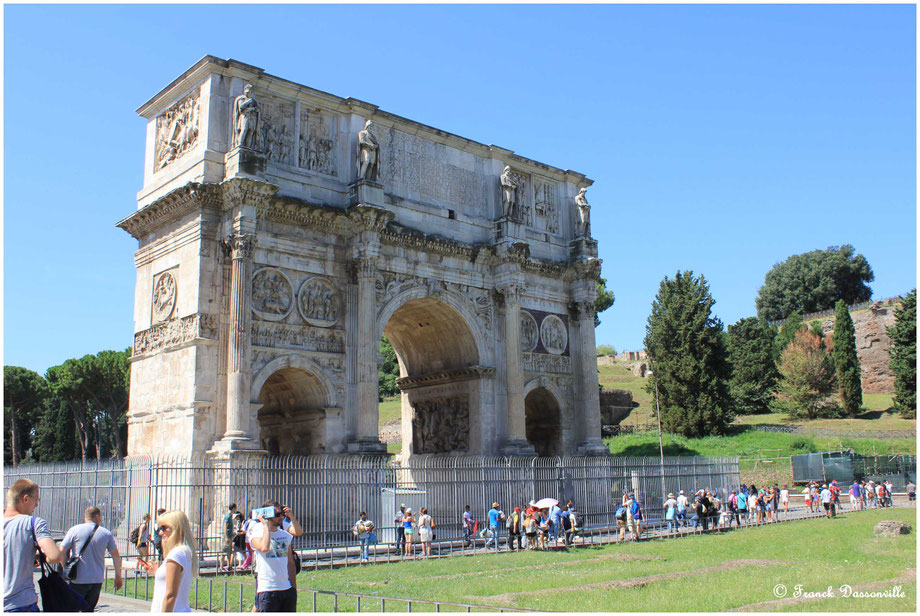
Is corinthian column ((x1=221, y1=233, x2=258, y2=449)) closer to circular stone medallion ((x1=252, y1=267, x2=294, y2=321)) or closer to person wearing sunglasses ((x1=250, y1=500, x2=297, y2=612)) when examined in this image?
circular stone medallion ((x1=252, y1=267, x2=294, y2=321))

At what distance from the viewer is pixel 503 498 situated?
75.0ft

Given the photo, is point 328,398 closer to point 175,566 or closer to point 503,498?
point 503,498

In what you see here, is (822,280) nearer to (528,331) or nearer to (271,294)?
(528,331)

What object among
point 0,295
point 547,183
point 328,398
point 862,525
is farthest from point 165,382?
point 862,525

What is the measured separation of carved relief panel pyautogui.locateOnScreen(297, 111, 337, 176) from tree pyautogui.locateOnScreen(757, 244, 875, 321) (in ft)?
240

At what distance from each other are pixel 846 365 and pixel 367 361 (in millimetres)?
45250

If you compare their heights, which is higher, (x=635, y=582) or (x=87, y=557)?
(x=87, y=557)

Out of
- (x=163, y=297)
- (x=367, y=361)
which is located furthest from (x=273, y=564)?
(x=163, y=297)

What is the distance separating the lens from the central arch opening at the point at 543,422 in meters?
29.7

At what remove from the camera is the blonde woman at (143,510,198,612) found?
554cm

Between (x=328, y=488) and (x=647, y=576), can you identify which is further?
(x=328, y=488)

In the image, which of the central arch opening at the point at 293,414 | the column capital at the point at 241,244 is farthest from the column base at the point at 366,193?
the central arch opening at the point at 293,414

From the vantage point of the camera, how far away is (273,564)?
24.0ft

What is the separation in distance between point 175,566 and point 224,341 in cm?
1640
